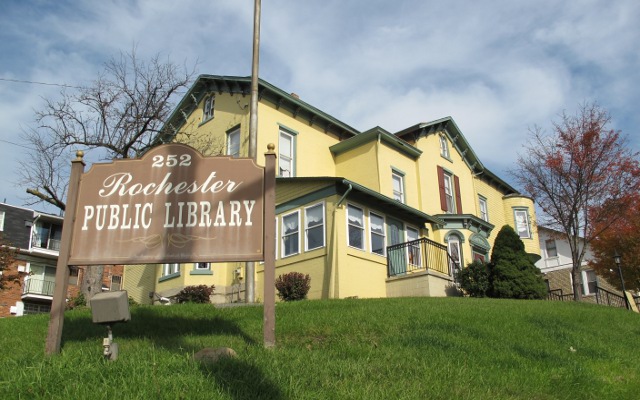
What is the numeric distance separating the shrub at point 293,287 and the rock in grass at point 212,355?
A: 34.7 feet

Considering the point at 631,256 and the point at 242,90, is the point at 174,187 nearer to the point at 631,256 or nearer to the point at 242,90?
the point at 242,90

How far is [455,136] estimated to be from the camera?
28859 millimetres

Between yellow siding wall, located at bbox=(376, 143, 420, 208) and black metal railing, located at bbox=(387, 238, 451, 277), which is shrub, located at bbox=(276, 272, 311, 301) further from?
yellow siding wall, located at bbox=(376, 143, 420, 208)

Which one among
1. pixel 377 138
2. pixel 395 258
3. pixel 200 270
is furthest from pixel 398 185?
pixel 200 270

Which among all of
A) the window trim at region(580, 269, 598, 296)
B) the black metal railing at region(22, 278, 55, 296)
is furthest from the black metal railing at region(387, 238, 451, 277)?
the black metal railing at region(22, 278, 55, 296)

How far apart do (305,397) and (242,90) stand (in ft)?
60.1

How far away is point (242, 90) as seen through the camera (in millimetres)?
22688

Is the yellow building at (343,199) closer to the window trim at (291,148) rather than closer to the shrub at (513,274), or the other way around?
the window trim at (291,148)

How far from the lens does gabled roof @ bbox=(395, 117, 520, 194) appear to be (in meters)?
26.0

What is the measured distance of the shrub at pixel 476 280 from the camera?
1933 cm

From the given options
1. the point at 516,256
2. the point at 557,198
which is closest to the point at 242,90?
the point at 516,256

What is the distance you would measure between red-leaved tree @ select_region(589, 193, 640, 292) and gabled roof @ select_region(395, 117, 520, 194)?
250 inches

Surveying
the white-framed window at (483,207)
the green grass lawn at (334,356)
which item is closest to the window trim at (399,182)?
the white-framed window at (483,207)

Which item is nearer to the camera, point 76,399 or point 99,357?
point 76,399
